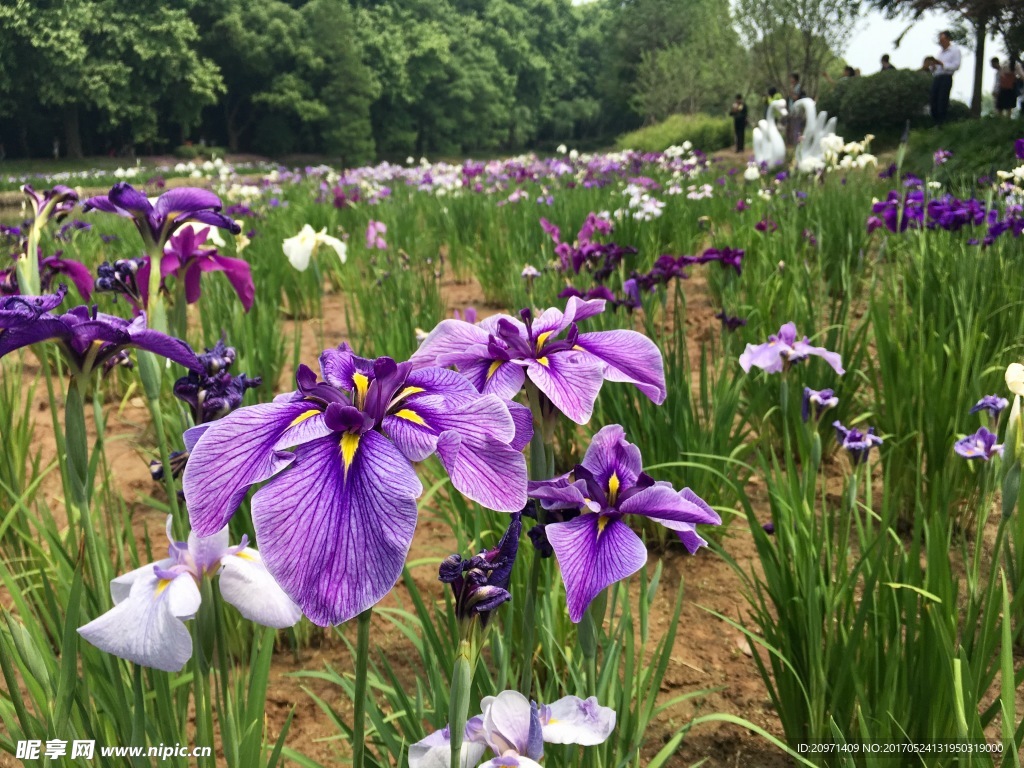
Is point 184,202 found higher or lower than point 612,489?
higher

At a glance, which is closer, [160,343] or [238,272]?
[160,343]

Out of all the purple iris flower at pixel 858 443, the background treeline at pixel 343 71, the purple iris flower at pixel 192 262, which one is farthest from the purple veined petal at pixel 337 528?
the background treeline at pixel 343 71

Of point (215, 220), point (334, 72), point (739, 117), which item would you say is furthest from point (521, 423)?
point (334, 72)

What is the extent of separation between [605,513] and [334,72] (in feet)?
134

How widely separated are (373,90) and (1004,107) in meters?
Answer: 31.6

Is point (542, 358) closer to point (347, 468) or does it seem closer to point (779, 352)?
point (347, 468)

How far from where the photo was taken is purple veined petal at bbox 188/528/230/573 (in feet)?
3.26

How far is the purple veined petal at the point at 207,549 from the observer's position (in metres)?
0.99

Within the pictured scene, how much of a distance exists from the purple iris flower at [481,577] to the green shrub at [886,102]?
1734cm

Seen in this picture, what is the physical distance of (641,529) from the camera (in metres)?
2.31

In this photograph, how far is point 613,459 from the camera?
893 mm

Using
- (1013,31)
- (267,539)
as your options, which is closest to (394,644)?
(267,539)

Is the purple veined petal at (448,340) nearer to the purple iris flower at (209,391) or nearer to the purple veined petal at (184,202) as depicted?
the purple iris flower at (209,391)

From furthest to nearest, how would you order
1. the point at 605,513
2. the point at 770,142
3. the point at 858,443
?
1. the point at 770,142
2. the point at 858,443
3. the point at 605,513
